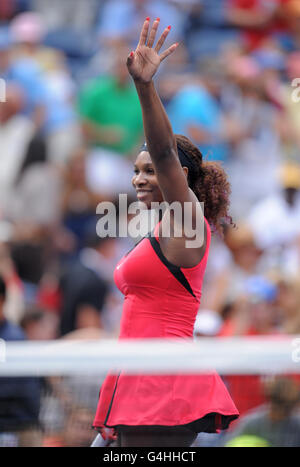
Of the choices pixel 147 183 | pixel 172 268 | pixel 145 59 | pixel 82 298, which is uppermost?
pixel 82 298

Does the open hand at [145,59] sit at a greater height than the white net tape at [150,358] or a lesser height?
greater

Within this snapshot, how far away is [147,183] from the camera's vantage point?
10.6 ft

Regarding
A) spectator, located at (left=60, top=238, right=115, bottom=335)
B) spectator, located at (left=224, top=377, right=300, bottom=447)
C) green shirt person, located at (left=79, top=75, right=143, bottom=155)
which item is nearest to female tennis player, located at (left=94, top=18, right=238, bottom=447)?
spectator, located at (left=224, top=377, right=300, bottom=447)

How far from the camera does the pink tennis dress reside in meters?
3.06

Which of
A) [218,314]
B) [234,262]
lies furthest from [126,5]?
[218,314]

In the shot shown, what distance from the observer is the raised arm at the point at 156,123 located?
284 cm

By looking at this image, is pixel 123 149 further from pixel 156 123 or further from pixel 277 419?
pixel 156 123

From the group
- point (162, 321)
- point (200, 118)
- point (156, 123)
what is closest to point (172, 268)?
point (162, 321)

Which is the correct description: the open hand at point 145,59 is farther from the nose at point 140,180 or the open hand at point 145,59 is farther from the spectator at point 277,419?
the spectator at point 277,419

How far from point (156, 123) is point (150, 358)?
0.94 metres

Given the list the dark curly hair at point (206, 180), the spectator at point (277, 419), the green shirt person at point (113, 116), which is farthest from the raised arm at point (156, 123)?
the green shirt person at point (113, 116)

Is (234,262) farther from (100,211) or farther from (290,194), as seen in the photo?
(100,211)

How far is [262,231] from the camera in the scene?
718cm

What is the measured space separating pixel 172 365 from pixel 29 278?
12.1 ft
